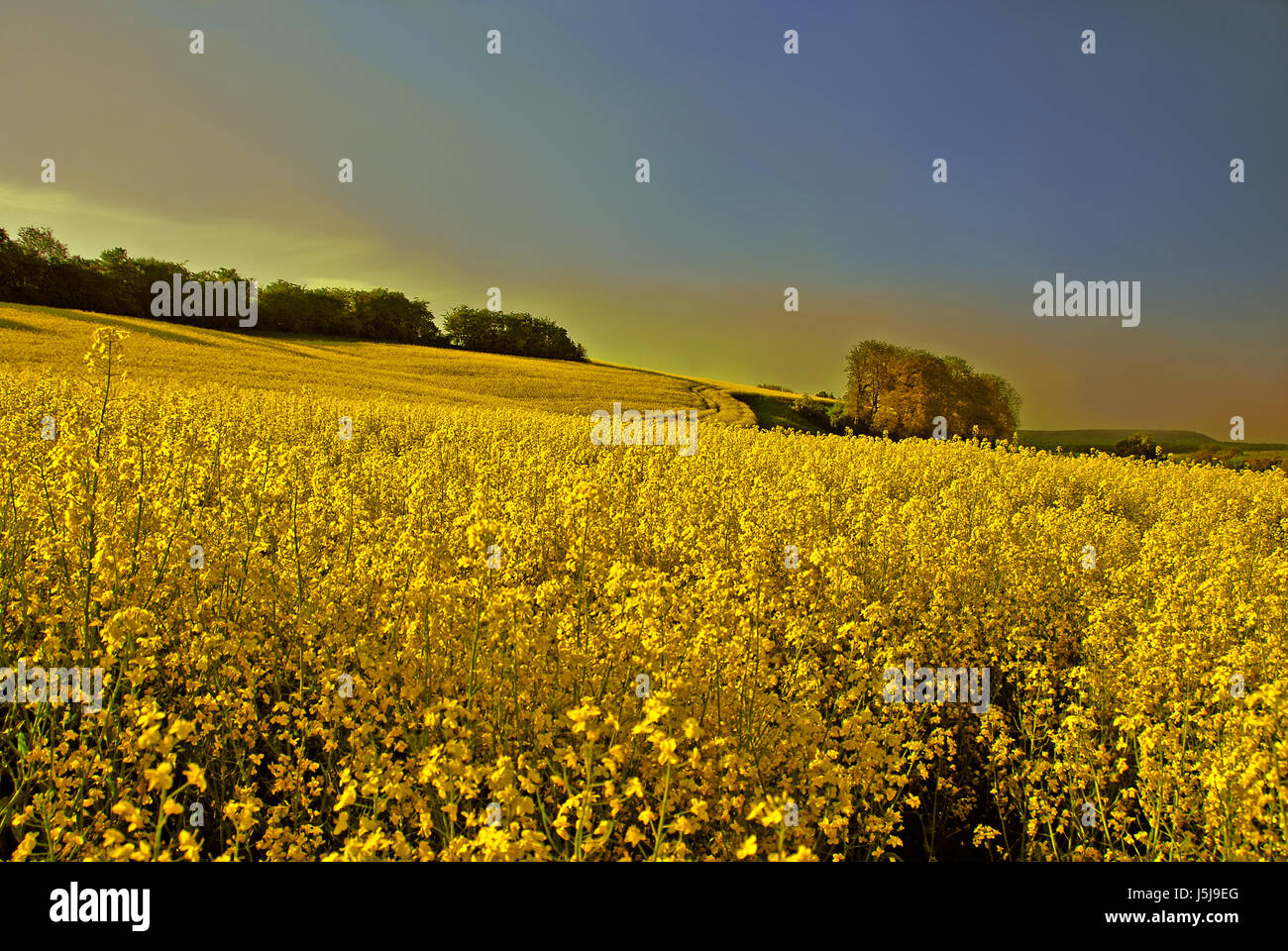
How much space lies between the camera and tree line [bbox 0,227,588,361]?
50.1m

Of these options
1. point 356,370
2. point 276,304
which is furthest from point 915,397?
point 276,304

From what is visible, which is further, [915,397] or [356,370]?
[915,397]

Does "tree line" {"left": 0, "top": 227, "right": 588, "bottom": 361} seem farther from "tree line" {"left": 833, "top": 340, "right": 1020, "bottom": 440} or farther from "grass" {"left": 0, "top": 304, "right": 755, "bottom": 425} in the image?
"tree line" {"left": 833, "top": 340, "right": 1020, "bottom": 440}

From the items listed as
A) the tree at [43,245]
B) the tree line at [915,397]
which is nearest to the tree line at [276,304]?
the tree at [43,245]

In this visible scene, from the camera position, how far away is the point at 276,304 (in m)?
58.8

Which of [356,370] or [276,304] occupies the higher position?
[276,304]

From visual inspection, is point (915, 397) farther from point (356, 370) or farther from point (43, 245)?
point (43, 245)

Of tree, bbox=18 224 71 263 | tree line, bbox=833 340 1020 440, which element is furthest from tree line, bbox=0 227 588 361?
tree line, bbox=833 340 1020 440

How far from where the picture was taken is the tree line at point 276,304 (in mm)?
50125

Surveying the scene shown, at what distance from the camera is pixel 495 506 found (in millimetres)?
4801

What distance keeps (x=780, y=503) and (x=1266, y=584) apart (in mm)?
4096

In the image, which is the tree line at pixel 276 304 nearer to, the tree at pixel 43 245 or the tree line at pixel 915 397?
the tree at pixel 43 245

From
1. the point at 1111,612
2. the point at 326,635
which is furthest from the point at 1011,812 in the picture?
the point at 326,635
